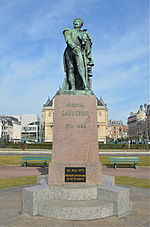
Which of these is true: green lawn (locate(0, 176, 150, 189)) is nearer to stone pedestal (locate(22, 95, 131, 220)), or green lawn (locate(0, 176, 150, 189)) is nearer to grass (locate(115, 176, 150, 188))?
grass (locate(115, 176, 150, 188))

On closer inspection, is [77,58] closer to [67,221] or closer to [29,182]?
[67,221]

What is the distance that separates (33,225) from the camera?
423 centimetres

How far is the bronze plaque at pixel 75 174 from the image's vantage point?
5.87 metres

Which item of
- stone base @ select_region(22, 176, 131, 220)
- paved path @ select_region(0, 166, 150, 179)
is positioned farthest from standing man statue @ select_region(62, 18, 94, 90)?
paved path @ select_region(0, 166, 150, 179)

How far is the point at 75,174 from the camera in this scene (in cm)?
589

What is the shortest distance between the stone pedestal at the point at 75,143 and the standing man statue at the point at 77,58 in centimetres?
94

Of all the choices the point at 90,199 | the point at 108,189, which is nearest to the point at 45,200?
the point at 90,199

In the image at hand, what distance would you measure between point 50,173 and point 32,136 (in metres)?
115

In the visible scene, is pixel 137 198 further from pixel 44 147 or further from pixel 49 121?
pixel 49 121

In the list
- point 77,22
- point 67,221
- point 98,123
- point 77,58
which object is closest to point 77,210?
point 67,221

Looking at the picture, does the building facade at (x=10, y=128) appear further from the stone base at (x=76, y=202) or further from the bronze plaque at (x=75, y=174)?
the stone base at (x=76, y=202)

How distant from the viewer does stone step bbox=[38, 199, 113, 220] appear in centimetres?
448

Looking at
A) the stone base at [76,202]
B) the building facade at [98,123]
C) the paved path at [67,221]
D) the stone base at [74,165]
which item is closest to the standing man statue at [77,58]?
the stone base at [74,165]

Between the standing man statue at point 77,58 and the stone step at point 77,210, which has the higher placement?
the standing man statue at point 77,58
